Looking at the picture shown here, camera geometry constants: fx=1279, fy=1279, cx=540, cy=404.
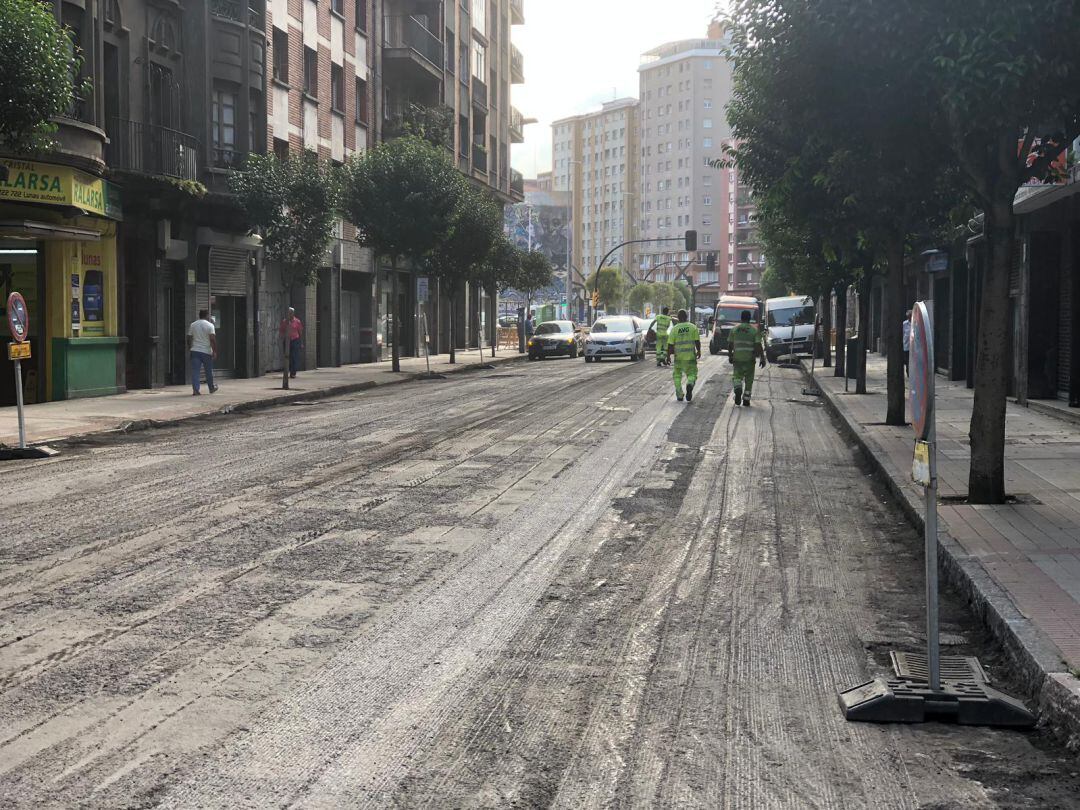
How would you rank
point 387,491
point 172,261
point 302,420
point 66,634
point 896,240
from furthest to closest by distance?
point 172,261 → point 302,420 → point 896,240 → point 387,491 → point 66,634

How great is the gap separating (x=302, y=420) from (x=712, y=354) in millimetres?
35290

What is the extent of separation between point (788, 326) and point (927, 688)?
142 ft

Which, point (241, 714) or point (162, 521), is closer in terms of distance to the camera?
point (241, 714)

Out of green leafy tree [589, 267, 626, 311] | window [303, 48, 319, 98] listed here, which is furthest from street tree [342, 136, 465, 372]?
green leafy tree [589, 267, 626, 311]

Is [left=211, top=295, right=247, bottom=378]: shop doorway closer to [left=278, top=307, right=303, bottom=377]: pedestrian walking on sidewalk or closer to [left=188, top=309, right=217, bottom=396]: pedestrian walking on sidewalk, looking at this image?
[left=278, top=307, right=303, bottom=377]: pedestrian walking on sidewalk

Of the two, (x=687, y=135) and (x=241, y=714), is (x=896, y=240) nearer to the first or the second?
(x=241, y=714)

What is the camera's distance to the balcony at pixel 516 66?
67062mm

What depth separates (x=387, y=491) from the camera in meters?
10.6

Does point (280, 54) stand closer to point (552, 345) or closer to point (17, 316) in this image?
point (552, 345)

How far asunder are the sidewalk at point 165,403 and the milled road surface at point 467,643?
5013 millimetres

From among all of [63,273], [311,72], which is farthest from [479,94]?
[63,273]

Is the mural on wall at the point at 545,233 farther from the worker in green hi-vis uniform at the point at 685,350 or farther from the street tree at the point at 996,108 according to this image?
the street tree at the point at 996,108

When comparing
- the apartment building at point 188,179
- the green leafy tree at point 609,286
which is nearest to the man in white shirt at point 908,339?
the apartment building at point 188,179

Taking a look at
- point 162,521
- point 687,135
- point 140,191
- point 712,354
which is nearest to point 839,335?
point 140,191
